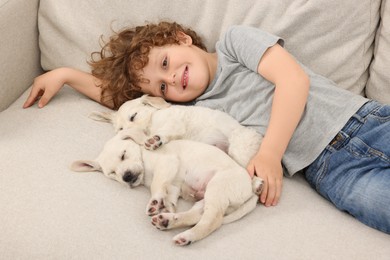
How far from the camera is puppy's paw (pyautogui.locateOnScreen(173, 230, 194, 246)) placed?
1068 millimetres

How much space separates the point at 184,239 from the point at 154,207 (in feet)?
0.44

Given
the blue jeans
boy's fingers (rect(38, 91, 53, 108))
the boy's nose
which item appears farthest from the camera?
boy's fingers (rect(38, 91, 53, 108))

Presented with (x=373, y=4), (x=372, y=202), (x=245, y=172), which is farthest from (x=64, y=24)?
(x=372, y=202)

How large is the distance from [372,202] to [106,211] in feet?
2.32

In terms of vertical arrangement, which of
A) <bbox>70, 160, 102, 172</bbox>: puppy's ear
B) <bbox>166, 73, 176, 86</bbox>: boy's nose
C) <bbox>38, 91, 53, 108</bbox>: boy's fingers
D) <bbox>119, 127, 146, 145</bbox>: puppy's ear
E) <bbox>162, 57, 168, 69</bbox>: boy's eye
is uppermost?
<bbox>162, 57, 168, 69</bbox>: boy's eye

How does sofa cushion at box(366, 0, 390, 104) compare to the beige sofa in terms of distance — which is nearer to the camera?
the beige sofa

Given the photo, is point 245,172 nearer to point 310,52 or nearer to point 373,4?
point 310,52

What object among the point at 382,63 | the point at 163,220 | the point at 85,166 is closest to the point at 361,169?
the point at 382,63

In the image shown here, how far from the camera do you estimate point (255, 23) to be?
1.60m

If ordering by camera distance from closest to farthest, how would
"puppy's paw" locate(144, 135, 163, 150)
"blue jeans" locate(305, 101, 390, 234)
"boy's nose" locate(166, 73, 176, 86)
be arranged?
1. "blue jeans" locate(305, 101, 390, 234)
2. "puppy's paw" locate(144, 135, 163, 150)
3. "boy's nose" locate(166, 73, 176, 86)

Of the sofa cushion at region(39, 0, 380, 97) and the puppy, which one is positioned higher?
the sofa cushion at region(39, 0, 380, 97)

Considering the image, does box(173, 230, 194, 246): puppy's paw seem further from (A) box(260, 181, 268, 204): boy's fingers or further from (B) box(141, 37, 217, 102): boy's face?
(B) box(141, 37, 217, 102): boy's face

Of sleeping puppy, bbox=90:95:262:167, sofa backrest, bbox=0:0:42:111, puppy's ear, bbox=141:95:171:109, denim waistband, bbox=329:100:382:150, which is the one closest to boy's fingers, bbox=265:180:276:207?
sleeping puppy, bbox=90:95:262:167

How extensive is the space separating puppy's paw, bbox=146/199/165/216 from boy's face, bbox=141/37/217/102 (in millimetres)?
478
